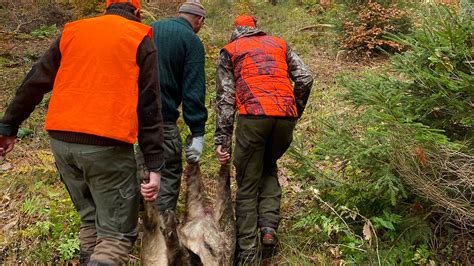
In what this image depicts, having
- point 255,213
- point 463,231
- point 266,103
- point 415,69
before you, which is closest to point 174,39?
point 266,103

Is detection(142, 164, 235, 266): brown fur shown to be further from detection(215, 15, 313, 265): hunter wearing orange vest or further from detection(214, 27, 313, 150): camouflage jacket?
detection(214, 27, 313, 150): camouflage jacket

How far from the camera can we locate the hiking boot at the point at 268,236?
13.8ft

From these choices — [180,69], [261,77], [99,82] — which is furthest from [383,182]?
[99,82]

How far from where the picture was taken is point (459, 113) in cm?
370

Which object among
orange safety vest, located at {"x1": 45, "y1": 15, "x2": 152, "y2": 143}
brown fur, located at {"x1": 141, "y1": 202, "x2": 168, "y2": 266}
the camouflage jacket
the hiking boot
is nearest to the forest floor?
the hiking boot

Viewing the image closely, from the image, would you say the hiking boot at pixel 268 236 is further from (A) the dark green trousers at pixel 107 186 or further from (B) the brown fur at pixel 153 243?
(A) the dark green trousers at pixel 107 186

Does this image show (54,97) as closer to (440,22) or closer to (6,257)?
(6,257)

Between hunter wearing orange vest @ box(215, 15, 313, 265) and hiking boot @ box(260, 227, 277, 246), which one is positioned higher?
hunter wearing orange vest @ box(215, 15, 313, 265)

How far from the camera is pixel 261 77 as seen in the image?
418 cm

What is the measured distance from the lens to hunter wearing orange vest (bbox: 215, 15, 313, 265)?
413 centimetres

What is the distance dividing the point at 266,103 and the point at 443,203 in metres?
1.76

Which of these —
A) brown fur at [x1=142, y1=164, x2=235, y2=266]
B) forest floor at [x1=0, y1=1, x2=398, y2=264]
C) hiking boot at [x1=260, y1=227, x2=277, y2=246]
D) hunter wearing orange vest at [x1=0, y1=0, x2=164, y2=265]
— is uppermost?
hunter wearing orange vest at [x1=0, y1=0, x2=164, y2=265]

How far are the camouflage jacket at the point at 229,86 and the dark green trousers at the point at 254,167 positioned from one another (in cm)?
14

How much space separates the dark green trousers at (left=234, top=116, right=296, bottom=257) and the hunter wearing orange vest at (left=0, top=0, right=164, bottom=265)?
4.21ft
